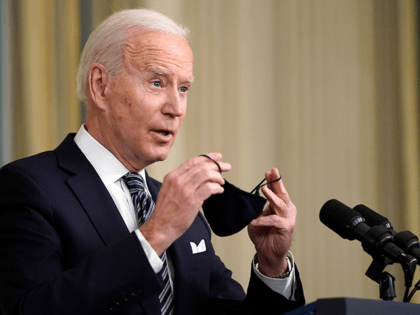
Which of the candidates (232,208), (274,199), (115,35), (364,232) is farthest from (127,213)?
(364,232)

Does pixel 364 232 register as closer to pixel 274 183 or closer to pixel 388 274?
pixel 388 274

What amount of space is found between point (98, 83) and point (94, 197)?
357 millimetres

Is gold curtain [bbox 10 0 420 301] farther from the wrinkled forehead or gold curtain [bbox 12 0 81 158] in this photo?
the wrinkled forehead

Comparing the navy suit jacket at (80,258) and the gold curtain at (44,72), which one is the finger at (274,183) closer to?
the navy suit jacket at (80,258)

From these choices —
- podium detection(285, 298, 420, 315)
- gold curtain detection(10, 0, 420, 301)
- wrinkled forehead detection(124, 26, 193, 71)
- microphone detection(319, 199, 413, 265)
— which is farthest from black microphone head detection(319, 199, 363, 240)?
gold curtain detection(10, 0, 420, 301)

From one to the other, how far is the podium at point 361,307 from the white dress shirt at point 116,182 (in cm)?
58

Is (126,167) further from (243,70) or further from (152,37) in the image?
(243,70)

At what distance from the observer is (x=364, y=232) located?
1011 millimetres

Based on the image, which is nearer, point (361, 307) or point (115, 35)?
point (361, 307)

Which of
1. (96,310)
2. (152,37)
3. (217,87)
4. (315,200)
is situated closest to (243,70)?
(217,87)

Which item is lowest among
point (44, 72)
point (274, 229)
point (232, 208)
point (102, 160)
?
point (274, 229)

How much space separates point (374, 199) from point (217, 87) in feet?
3.86

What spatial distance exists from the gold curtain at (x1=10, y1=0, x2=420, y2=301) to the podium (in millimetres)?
1824

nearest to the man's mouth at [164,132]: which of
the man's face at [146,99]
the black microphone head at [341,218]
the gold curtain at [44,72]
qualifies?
the man's face at [146,99]
